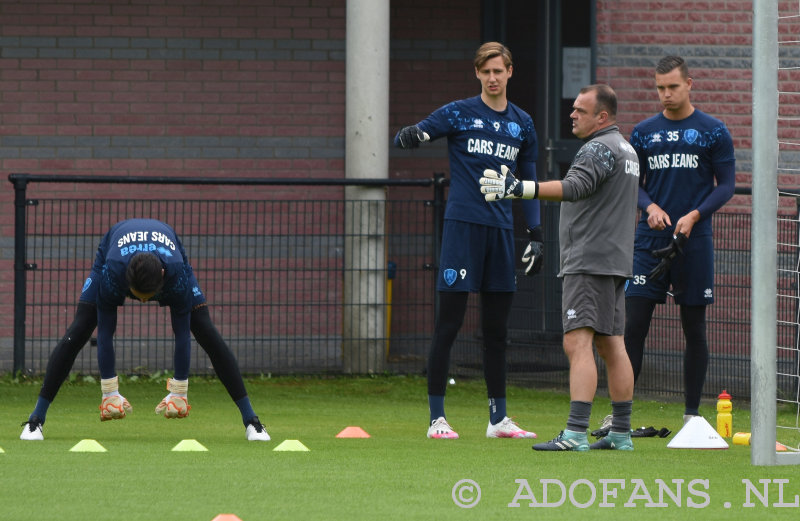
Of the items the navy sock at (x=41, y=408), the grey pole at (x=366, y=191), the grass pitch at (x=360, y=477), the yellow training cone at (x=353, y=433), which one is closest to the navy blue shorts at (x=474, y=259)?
the grass pitch at (x=360, y=477)

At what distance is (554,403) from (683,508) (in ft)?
18.2

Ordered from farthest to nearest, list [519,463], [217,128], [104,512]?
1. [217,128]
2. [519,463]
3. [104,512]

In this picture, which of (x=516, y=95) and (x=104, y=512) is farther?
(x=516, y=95)

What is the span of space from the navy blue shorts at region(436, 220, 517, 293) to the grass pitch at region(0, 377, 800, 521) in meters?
0.92

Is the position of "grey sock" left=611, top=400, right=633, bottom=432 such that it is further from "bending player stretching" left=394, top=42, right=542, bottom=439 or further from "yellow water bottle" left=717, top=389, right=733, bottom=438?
"yellow water bottle" left=717, top=389, right=733, bottom=438

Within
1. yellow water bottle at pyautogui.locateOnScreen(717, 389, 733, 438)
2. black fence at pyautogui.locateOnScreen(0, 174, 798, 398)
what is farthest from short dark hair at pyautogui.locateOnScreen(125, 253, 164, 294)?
black fence at pyautogui.locateOnScreen(0, 174, 798, 398)

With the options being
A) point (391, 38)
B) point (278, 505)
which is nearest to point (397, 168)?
point (391, 38)

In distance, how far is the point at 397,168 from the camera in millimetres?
14852

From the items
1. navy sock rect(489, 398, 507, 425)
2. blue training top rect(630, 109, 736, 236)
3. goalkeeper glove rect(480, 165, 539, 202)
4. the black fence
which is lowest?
navy sock rect(489, 398, 507, 425)

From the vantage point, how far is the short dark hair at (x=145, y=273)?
23.6 feet

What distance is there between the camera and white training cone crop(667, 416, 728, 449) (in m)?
7.57

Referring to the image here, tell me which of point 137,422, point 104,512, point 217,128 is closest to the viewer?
point 104,512

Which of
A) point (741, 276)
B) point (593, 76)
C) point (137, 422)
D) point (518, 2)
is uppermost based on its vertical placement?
point (518, 2)

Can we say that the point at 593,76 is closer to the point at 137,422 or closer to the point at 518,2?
the point at 518,2
